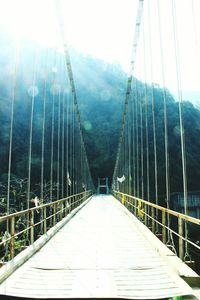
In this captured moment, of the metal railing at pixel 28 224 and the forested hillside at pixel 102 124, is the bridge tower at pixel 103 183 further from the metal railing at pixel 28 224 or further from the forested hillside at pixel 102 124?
the metal railing at pixel 28 224

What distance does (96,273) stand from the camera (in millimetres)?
3615

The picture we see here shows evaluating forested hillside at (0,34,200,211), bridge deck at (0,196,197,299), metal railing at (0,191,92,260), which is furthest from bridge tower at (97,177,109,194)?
bridge deck at (0,196,197,299)

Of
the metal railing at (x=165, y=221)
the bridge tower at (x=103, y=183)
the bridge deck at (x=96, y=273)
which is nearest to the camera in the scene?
the bridge deck at (x=96, y=273)

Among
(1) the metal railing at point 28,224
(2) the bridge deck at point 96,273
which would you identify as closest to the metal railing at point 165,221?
(2) the bridge deck at point 96,273

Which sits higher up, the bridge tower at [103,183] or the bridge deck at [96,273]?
the bridge tower at [103,183]

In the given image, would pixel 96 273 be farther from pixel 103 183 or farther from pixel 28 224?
pixel 103 183

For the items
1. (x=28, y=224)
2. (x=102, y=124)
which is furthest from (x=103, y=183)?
(x=28, y=224)

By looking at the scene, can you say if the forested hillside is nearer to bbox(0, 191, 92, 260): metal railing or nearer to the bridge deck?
bbox(0, 191, 92, 260): metal railing

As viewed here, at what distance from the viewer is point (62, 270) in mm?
3719

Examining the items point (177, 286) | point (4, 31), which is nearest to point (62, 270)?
point (177, 286)

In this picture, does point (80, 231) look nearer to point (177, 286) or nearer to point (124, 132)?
point (177, 286)

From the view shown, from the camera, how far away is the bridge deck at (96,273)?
2947 millimetres

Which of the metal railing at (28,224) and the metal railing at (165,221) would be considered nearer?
the metal railing at (165,221)

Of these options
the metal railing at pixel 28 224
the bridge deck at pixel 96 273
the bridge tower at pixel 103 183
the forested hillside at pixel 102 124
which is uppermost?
the forested hillside at pixel 102 124
